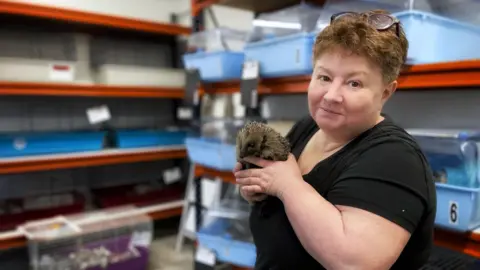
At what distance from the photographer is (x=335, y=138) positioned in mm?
768

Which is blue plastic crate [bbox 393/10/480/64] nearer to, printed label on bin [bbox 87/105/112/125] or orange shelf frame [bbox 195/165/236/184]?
orange shelf frame [bbox 195/165/236/184]

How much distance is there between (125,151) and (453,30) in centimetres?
230

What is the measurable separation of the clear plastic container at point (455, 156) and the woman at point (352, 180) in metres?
0.61

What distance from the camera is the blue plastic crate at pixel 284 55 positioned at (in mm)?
1535

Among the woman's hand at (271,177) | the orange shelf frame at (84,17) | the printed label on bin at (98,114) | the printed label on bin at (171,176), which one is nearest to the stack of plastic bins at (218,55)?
the orange shelf frame at (84,17)

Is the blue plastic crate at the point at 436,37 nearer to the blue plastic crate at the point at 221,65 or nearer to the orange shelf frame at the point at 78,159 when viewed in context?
the blue plastic crate at the point at 221,65

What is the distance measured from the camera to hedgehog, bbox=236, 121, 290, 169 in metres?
0.76

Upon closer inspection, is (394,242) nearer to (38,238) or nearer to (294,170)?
(294,170)

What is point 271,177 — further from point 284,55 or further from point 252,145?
point 284,55

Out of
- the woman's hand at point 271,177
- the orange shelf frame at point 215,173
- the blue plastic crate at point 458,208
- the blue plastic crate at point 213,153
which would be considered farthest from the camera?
the orange shelf frame at point 215,173

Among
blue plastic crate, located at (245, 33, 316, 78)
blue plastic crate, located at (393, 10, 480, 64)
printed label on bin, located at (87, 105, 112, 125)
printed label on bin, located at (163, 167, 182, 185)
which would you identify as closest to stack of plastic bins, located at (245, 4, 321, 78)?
blue plastic crate, located at (245, 33, 316, 78)

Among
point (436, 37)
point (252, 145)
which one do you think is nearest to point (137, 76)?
point (436, 37)

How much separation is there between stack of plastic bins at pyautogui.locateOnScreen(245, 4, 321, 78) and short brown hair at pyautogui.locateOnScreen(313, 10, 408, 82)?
2.73 feet

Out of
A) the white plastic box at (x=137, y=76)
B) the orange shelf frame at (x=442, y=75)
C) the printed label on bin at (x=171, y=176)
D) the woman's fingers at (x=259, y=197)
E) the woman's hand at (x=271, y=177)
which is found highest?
the white plastic box at (x=137, y=76)
